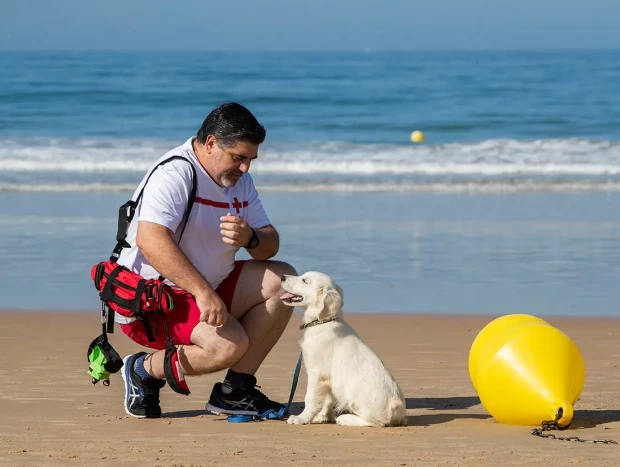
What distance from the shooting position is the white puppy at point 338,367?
462 centimetres

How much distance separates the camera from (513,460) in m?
4.10

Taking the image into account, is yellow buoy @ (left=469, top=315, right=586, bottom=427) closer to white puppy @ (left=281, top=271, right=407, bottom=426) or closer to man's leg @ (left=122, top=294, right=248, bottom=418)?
white puppy @ (left=281, top=271, right=407, bottom=426)

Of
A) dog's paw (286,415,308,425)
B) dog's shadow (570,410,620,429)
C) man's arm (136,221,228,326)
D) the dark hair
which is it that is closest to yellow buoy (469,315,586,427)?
dog's shadow (570,410,620,429)

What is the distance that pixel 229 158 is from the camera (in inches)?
188

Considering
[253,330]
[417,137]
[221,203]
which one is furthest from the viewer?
[417,137]

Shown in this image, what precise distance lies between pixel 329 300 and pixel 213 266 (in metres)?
0.64

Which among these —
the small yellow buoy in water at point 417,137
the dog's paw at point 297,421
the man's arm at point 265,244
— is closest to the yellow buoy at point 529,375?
the dog's paw at point 297,421

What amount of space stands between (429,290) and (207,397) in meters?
3.36

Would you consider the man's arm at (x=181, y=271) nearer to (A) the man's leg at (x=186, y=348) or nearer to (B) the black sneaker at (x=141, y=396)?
(A) the man's leg at (x=186, y=348)

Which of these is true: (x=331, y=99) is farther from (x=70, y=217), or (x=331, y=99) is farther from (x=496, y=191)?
(x=70, y=217)

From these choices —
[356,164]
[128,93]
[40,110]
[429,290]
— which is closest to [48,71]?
[128,93]

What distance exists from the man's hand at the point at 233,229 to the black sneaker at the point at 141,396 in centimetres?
82

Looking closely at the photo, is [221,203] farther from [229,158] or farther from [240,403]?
[240,403]

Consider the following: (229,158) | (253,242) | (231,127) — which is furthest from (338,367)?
(231,127)
